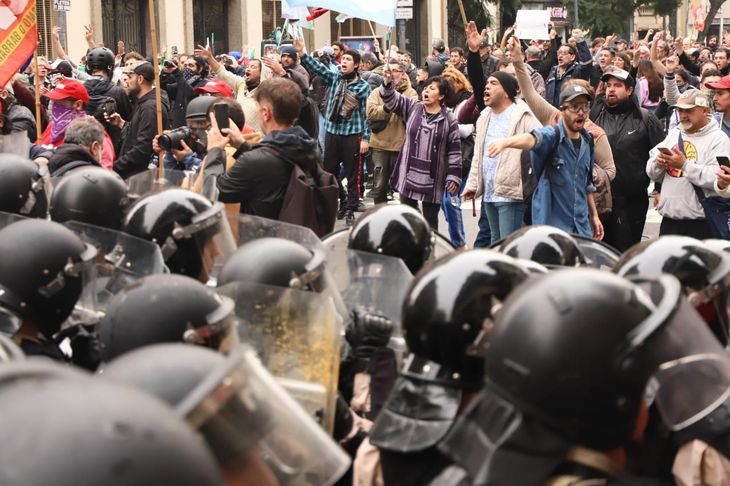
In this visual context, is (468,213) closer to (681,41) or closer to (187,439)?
(681,41)

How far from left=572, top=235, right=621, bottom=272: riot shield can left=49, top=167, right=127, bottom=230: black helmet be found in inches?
74.6

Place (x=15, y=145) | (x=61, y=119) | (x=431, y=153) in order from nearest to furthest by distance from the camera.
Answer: (x=15, y=145), (x=61, y=119), (x=431, y=153)

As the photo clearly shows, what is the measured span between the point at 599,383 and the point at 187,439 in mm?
976

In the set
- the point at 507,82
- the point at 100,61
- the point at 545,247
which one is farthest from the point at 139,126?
the point at 545,247

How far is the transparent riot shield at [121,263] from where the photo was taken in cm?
418

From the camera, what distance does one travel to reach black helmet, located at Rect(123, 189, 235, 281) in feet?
14.3

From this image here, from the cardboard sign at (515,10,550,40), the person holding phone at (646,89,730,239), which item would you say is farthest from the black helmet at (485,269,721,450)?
the cardboard sign at (515,10,550,40)

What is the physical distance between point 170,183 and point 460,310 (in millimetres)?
3185

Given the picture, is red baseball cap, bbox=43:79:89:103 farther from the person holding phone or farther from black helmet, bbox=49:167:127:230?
the person holding phone

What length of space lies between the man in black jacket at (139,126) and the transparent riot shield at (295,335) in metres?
5.07

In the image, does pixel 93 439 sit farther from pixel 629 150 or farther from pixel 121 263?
pixel 629 150

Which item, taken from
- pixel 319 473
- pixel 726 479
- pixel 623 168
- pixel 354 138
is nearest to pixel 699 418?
pixel 726 479

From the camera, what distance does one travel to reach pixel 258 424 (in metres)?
2.00

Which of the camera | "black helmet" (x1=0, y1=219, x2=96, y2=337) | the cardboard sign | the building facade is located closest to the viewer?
"black helmet" (x1=0, y1=219, x2=96, y2=337)
